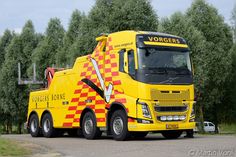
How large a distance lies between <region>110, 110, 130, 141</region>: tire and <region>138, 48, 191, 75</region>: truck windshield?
2.00 meters

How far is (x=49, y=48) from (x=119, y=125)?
93.9 feet

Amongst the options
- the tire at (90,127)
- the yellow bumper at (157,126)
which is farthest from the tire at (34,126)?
the yellow bumper at (157,126)

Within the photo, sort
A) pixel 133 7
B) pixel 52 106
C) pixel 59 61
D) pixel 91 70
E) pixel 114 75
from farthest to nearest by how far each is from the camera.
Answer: pixel 59 61
pixel 133 7
pixel 52 106
pixel 91 70
pixel 114 75

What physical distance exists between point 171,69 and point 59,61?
986 inches

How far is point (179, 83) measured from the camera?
57.1ft

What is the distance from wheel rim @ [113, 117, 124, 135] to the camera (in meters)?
17.3

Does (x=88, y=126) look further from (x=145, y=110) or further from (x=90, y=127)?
(x=145, y=110)

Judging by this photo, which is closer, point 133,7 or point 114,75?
point 114,75

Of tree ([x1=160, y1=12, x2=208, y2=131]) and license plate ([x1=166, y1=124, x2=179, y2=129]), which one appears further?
tree ([x1=160, y1=12, x2=208, y2=131])

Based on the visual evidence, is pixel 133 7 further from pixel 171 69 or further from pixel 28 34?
pixel 28 34

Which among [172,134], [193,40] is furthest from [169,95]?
[193,40]

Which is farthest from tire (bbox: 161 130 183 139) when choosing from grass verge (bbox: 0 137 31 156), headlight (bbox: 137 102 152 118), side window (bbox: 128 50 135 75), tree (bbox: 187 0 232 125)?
tree (bbox: 187 0 232 125)

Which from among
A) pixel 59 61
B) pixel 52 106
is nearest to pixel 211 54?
pixel 59 61

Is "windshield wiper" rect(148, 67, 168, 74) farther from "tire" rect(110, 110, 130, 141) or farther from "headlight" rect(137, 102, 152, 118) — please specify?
"tire" rect(110, 110, 130, 141)
